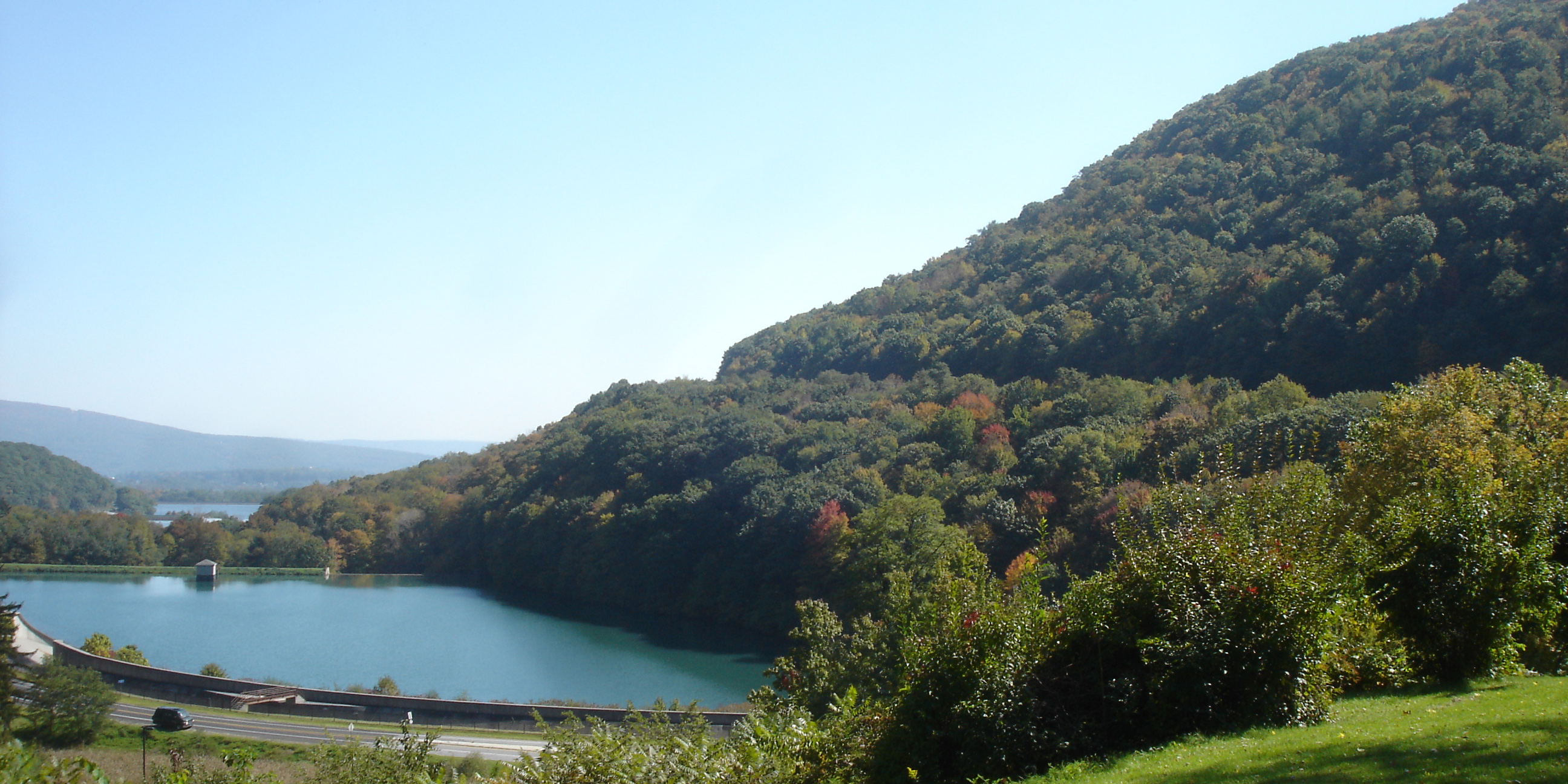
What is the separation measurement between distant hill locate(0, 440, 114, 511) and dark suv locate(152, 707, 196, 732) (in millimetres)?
67698

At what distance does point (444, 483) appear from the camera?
74.6 m

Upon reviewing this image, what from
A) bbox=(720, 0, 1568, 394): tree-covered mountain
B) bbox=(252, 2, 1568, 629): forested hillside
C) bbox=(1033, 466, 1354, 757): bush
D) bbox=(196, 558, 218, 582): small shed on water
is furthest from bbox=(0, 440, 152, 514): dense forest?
bbox=(1033, 466, 1354, 757): bush

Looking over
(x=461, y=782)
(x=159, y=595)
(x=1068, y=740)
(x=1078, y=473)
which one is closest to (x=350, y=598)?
(x=159, y=595)

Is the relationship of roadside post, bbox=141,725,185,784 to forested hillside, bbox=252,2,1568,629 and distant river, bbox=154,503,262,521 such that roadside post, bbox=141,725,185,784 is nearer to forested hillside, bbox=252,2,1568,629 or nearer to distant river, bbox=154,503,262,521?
forested hillside, bbox=252,2,1568,629

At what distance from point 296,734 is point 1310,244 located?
150 ft

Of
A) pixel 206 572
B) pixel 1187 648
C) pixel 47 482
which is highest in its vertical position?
pixel 47 482

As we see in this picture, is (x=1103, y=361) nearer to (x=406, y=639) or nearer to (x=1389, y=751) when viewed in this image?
(x=406, y=639)

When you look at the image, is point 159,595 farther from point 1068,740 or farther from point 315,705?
point 1068,740

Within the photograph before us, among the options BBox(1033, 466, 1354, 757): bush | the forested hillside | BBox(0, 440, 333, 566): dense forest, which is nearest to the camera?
BBox(1033, 466, 1354, 757): bush

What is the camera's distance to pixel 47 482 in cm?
9306

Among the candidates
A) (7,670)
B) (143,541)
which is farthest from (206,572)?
(7,670)

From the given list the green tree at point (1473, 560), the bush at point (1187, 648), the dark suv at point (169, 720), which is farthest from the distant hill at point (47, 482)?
the green tree at point (1473, 560)

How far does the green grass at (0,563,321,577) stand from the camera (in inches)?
2398

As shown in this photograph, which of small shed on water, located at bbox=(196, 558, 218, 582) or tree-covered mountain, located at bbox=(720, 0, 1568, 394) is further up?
tree-covered mountain, located at bbox=(720, 0, 1568, 394)
